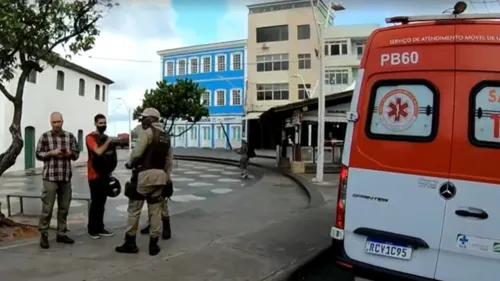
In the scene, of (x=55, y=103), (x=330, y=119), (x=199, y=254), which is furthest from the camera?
(x=55, y=103)

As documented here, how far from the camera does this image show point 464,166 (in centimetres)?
384

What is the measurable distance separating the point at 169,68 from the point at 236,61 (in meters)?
10.5

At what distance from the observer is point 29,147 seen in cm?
2505

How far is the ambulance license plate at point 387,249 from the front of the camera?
405 centimetres

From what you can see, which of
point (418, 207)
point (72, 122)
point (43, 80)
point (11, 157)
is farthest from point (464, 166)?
point (72, 122)

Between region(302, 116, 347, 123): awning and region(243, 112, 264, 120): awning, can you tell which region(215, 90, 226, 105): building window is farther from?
region(302, 116, 347, 123): awning

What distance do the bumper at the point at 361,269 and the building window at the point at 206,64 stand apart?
51.2 metres

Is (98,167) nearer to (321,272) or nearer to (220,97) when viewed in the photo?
(321,272)

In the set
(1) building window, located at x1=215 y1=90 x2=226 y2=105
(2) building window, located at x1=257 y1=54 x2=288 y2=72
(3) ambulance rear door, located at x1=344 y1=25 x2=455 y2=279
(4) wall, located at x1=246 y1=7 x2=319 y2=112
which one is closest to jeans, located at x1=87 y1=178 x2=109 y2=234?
(3) ambulance rear door, located at x1=344 y1=25 x2=455 y2=279

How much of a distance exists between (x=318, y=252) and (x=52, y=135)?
3768mm

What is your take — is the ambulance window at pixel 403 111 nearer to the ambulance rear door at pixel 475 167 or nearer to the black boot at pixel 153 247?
the ambulance rear door at pixel 475 167

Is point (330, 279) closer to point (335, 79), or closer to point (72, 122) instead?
point (72, 122)

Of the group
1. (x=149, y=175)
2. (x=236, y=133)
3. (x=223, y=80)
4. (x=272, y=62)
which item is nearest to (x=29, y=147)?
(x=149, y=175)

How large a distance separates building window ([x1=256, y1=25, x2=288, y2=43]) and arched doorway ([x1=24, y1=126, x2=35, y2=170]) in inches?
1110
